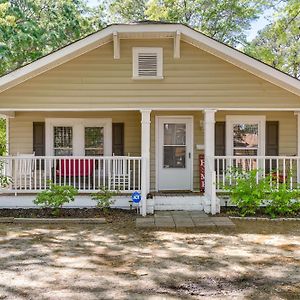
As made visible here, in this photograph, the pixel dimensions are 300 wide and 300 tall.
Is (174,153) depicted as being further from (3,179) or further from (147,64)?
(3,179)

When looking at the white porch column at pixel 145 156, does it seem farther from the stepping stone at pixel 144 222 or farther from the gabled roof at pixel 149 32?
the gabled roof at pixel 149 32

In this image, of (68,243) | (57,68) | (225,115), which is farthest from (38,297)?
(225,115)

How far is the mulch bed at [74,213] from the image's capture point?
30.3ft

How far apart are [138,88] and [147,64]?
0.65 metres

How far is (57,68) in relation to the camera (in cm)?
991

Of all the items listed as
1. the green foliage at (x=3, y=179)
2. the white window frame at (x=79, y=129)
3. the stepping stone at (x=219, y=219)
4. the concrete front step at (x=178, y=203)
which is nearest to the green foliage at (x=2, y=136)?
the white window frame at (x=79, y=129)

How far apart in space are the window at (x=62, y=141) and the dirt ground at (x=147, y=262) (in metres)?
3.71

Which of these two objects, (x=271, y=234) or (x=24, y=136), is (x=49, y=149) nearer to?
(x=24, y=136)

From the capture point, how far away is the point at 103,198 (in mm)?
9664

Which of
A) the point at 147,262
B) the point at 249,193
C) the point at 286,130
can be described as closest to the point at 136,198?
the point at 249,193

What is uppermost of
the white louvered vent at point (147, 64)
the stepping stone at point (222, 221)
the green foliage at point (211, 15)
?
the green foliage at point (211, 15)

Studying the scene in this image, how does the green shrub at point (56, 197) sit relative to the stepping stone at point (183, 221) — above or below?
above

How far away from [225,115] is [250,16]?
15.2 meters

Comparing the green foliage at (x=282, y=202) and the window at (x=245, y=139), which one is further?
the window at (x=245, y=139)
